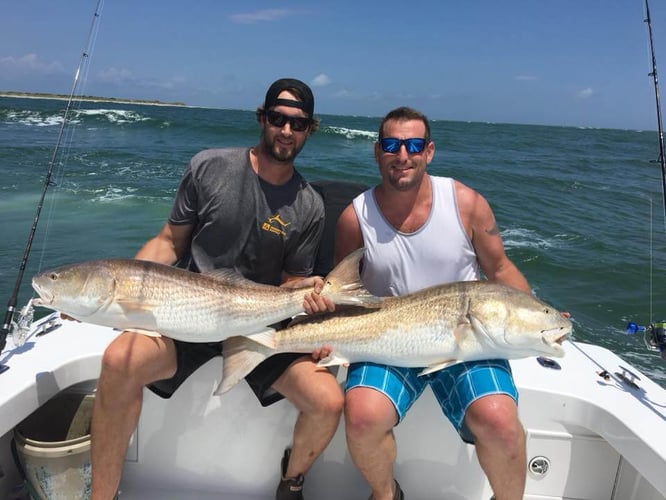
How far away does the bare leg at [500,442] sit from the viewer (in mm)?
2355

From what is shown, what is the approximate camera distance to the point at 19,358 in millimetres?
2752

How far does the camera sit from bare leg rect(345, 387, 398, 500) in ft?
7.96

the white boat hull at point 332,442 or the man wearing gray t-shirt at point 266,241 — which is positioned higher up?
the man wearing gray t-shirt at point 266,241

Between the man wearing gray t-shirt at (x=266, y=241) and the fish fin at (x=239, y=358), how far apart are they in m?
0.16

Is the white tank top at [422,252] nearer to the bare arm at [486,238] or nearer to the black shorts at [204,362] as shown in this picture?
the bare arm at [486,238]

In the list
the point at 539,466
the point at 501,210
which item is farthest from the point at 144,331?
the point at 501,210

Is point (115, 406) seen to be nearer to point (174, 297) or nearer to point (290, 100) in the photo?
point (174, 297)

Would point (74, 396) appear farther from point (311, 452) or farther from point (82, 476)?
point (311, 452)

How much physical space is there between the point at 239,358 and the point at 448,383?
3.37ft

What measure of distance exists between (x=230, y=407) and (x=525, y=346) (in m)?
1.56

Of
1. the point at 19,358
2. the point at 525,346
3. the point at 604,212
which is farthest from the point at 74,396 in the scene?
the point at 604,212

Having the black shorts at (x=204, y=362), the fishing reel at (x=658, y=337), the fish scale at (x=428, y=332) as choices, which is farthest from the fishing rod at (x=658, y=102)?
the black shorts at (x=204, y=362)

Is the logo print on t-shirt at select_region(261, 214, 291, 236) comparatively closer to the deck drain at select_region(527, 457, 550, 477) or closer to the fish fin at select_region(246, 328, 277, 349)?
the fish fin at select_region(246, 328, 277, 349)

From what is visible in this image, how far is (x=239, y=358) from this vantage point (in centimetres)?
260
